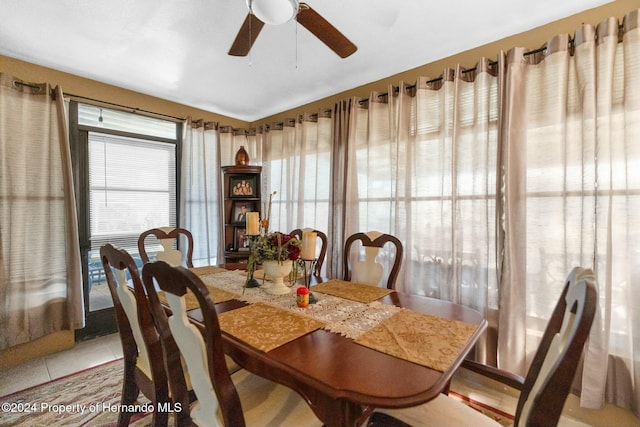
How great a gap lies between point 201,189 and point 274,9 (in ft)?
8.64

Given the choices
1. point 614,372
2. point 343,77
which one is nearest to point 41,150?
point 343,77

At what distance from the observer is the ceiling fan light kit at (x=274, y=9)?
117 cm

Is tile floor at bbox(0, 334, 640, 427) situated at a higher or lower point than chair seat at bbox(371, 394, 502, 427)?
lower

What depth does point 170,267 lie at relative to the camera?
94 cm

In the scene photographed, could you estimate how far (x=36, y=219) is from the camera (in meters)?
2.43

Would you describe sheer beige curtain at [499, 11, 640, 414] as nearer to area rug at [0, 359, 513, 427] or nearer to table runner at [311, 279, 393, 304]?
area rug at [0, 359, 513, 427]

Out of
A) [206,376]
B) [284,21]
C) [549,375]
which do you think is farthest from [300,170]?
[549,375]

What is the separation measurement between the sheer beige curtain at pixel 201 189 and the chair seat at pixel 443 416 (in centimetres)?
288

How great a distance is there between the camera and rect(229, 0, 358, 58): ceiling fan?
3.93ft

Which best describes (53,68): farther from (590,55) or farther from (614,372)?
(614,372)

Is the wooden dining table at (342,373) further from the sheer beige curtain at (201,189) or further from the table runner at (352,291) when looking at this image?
the sheer beige curtain at (201,189)

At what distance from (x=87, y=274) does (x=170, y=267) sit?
2.60 meters

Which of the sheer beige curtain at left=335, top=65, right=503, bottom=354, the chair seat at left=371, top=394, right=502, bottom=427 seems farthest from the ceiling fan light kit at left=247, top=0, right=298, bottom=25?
the chair seat at left=371, top=394, right=502, bottom=427

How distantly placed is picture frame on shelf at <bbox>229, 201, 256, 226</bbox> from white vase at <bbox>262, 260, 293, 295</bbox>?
197 centimetres
